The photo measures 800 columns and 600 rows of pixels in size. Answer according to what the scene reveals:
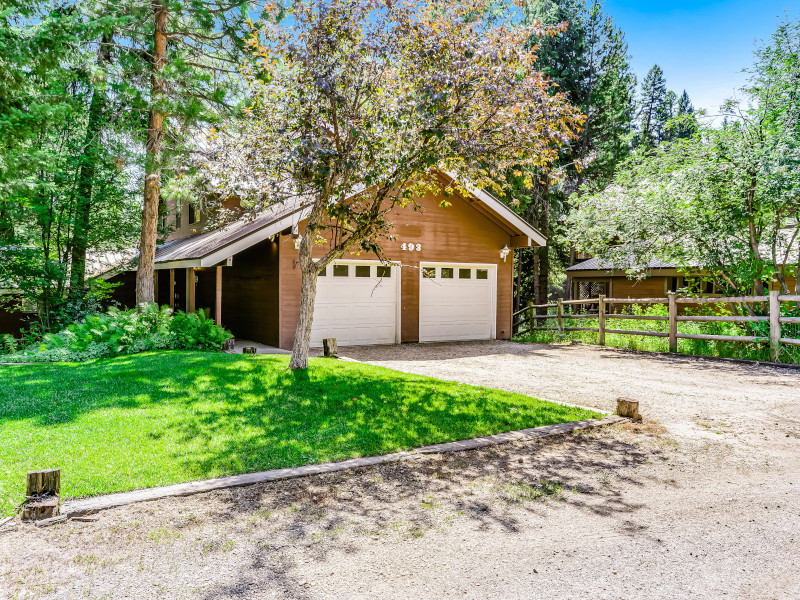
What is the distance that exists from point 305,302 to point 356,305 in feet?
18.5

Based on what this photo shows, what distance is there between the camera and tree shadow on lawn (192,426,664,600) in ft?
10.7

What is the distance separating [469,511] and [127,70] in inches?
517

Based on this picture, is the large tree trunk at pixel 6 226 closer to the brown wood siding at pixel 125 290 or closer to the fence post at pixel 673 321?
the brown wood siding at pixel 125 290

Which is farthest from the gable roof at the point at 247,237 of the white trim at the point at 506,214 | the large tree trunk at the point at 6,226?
the white trim at the point at 506,214

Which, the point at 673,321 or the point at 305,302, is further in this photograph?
the point at 673,321

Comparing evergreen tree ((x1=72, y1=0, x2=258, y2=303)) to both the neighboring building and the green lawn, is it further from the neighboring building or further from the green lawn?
the neighboring building

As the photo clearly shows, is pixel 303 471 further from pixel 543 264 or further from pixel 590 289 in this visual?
pixel 590 289

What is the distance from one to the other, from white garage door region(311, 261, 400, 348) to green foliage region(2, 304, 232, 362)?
2533 millimetres

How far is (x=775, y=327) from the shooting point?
10922mm

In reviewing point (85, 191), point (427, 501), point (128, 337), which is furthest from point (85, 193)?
point (427, 501)

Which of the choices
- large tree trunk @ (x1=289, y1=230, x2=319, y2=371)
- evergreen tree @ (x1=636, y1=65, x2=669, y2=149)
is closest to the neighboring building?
large tree trunk @ (x1=289, y1=230, x2=319, y2=371)

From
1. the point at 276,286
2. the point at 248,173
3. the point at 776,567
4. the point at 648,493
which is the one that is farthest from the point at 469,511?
the point at 276,286

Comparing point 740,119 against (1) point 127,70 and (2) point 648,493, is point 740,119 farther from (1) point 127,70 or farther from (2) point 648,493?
(1) point 127,70

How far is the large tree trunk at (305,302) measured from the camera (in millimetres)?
8338
